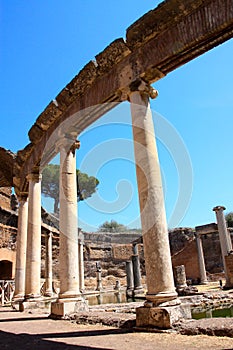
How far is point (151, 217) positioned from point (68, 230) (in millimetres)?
2979

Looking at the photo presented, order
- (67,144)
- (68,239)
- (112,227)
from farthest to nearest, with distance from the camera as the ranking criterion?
(112,227)
(67,144)
(68,239)

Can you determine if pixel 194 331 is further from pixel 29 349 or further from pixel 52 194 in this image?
pixel 52 194

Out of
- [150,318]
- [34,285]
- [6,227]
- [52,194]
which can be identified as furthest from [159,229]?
[52,194]

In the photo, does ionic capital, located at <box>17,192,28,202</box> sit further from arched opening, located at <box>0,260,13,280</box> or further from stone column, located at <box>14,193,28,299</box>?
arched opening, located at <box>0,260,13,280</box>

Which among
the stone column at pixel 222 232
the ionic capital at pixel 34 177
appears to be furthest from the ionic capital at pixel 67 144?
the stone column at pixel 222 232

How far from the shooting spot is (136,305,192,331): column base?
15.2 feet

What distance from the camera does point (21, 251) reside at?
38.9ft

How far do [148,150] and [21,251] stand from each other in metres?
8.23

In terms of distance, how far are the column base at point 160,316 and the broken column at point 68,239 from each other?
2604 millimetres

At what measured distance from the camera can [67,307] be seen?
6.92 m

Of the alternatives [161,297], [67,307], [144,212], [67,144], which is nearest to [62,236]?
[67,307]

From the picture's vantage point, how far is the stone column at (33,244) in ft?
32.2

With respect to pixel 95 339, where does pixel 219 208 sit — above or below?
above

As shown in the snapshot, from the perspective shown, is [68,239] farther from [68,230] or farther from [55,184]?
[55,184]
